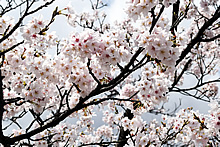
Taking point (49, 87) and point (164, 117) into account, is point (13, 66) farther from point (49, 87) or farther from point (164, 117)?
point (164, 117)

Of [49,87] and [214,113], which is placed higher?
[49,87]

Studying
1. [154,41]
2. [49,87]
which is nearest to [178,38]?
[154,41]

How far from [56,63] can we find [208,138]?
3.13 meters

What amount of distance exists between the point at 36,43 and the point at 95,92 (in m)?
1.35

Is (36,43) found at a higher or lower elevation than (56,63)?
higher

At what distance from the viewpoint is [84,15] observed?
26.0 ft

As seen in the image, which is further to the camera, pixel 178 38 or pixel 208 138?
pixel 208 138

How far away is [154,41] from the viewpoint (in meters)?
2.05

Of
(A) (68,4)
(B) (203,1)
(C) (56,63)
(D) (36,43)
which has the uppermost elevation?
(B) (203,1)

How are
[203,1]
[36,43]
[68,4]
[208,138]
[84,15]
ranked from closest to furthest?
[68,4] < [36,43] < [208,138] < [203,1] < [84,15]

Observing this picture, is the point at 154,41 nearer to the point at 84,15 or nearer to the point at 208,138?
the point at 208,138

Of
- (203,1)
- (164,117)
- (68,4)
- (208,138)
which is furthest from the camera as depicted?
(164,117)

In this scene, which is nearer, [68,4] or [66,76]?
[66,76]

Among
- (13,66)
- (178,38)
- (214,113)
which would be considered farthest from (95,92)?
(214,113)
